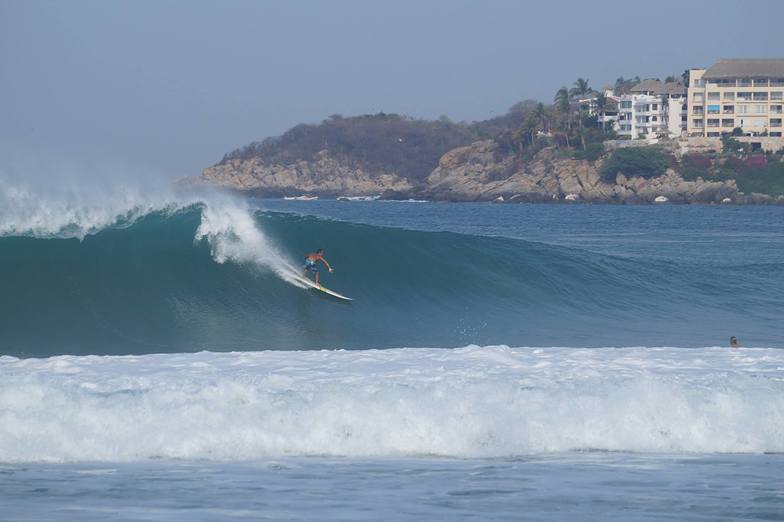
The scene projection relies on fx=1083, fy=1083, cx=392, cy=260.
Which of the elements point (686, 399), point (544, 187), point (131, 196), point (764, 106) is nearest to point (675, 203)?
point (544, 187)

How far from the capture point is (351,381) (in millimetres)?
10148

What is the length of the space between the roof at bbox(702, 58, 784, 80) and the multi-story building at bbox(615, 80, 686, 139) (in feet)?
14.4

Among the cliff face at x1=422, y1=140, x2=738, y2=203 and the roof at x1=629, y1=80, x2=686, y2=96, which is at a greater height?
the roof at x1=629, y1=80, x2=686, y2=96

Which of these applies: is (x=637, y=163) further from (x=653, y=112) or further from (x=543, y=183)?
(x=653, y=112)

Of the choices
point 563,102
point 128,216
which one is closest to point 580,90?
point 563,102

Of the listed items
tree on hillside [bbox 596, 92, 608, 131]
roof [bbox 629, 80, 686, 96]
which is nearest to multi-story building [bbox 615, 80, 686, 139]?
roof [bbox 629, 80, 686, 96]

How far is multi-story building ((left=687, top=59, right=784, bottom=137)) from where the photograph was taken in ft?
364

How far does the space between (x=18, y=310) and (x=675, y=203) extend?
288 ft

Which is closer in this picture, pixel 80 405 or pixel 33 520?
pixel 33 520

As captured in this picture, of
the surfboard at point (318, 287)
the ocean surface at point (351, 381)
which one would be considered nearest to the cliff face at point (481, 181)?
the ocean surface at point (351, 381)

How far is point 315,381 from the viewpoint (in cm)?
1014

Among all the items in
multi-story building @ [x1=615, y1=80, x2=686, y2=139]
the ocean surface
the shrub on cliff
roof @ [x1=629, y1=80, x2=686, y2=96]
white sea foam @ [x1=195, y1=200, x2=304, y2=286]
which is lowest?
the ocean surface

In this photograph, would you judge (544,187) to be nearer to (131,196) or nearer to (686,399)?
(131,196)

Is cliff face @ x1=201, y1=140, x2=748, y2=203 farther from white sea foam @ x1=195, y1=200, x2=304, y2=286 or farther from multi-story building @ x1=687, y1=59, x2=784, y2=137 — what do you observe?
white sea foam @ x1=195, y1=200, x2=304, y2=286
